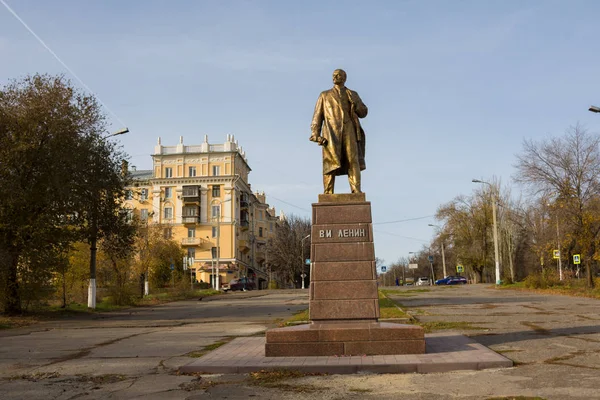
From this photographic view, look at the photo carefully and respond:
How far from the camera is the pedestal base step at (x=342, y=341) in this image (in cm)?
809

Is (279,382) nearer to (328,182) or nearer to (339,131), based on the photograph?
(328,182)

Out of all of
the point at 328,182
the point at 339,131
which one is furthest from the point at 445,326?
the point at 339,131

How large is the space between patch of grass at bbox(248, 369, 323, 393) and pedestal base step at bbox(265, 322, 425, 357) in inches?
37.2

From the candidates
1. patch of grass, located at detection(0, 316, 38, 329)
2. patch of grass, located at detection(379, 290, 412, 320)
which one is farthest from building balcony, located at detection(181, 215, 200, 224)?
patch of grass, located at detection(379, 290, 412, 320)

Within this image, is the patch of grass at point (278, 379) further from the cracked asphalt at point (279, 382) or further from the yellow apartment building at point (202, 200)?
the yellow apartment building at point (202, 200)

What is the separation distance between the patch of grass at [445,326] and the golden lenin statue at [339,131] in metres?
3.94

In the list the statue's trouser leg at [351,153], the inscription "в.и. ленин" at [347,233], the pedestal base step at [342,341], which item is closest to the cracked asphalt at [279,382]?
the pedestal base step at [342,341]

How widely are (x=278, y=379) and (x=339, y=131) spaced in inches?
181

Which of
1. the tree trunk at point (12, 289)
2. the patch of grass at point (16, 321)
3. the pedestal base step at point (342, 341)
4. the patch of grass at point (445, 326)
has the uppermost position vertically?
the tree trunk at point (12, 289)

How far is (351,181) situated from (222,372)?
13.2ft

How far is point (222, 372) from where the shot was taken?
7.46 meters

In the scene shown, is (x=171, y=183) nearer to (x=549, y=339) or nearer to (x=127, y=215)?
(x=127, y=215)

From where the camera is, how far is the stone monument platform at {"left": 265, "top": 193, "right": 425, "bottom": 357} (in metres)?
8.15

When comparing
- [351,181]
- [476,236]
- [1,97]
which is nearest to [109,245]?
[1,97]
